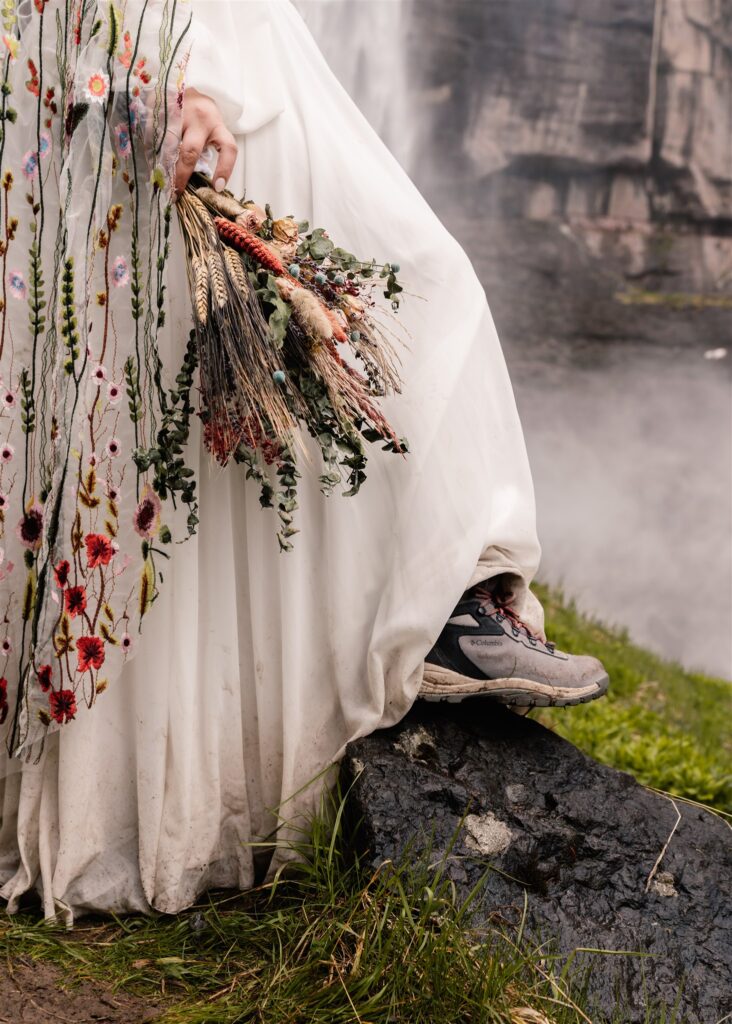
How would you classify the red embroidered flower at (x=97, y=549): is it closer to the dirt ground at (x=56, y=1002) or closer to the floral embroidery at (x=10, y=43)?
the dirt ground at (x=56, y=1002)

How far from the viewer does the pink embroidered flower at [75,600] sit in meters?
1.81

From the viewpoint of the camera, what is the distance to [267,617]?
193 centimetres

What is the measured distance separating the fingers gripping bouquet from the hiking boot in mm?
390

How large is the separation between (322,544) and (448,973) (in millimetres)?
771

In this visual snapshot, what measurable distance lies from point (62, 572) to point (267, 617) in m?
0.38

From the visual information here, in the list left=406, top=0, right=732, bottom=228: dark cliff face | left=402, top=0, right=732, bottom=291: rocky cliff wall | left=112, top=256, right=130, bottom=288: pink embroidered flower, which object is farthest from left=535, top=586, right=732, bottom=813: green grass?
left=406, top=0, right=732, bottom=228: dark cliff face

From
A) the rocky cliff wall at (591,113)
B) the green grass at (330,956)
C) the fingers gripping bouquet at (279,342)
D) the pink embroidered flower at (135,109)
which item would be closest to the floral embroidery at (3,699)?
the green grass at (330,956)

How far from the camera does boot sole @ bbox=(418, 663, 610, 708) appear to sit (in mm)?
1998

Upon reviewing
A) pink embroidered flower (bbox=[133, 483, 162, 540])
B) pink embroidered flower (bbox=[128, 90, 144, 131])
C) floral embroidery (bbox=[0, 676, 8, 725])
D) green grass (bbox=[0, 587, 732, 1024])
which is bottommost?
green grass (bbox=[0, 587, 732, 1024])

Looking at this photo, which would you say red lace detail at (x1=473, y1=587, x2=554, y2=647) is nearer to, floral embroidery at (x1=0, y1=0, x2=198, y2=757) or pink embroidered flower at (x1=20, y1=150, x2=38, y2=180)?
floral embroidery at (x1=0, y1=0, x2=198, y2=757)

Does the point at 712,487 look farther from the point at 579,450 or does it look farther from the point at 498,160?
the point at 498,160

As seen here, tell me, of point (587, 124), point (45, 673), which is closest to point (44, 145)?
point (45, 673)

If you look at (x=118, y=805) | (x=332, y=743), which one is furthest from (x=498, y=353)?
(x=118, y=805)

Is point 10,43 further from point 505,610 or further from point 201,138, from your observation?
point 505,610
